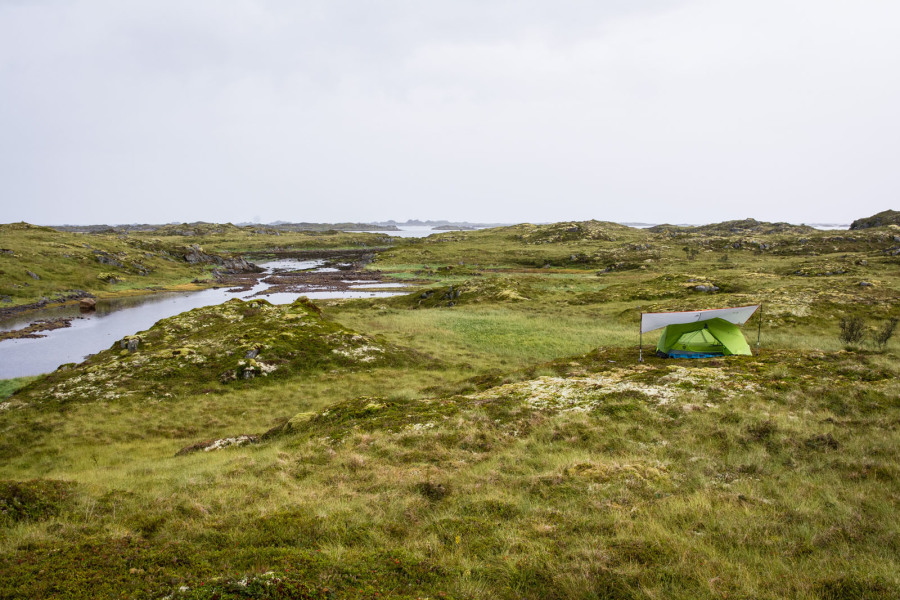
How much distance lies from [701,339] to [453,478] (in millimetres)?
19257

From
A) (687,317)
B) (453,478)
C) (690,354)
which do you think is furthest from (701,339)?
(453,478)

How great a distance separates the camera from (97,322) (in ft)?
178

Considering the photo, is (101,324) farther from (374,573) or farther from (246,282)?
(374,573)

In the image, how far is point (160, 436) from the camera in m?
19.5

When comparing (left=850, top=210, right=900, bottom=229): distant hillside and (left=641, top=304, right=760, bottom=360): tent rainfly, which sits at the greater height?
(left=850, top=210, right=900, bottom=229): distant hillside

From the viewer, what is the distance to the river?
37.5m

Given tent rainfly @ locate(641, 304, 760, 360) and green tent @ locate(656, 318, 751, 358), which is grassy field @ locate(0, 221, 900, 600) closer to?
green tent @ locate(656, 318, 751, 358)

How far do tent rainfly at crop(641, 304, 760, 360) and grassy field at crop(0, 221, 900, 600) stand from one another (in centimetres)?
167

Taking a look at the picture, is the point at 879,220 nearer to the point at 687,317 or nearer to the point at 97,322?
the point at 687,317

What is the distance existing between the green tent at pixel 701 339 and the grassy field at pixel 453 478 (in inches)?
59.2

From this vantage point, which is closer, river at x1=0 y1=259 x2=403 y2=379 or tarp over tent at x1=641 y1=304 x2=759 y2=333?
tarp over tent at x1=641 y1=304 x2=759 y2=333

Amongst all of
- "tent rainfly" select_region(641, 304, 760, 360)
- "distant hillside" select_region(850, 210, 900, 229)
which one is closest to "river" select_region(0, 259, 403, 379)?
"tent rainfly" select_region(641, 304, 760, 360)

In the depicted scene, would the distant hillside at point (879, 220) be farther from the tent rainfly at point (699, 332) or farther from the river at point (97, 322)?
the tent rainfly at point (699, 332)

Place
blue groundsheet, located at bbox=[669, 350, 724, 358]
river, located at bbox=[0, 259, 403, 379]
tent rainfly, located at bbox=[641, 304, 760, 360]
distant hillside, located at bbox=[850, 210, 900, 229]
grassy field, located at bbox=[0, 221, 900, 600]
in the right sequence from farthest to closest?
distant hillside, located at bbox=[850, 210, 900, 229], river, located at bbox=[0, 259, 403, 379], blue groundsheet, located at bbox=[669, 350, 724, 358], tent rainfly, located at bbox=[641, 304, 760, 360], grassy field, located at bbox=[0, 221, 900, 600]
